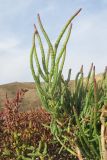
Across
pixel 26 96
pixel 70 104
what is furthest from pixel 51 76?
pixel 26 96

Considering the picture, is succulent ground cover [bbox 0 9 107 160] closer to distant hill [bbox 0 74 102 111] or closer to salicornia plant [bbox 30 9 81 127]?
salicornia plant [bbox 30 9 81 127]

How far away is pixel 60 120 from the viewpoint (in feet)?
21.0

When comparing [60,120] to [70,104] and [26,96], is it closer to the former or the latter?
[70,104]

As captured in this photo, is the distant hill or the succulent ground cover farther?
the distant hill

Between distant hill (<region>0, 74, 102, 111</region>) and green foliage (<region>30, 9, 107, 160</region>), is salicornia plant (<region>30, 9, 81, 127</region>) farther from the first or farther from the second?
distant hill (<region>0, 74, 102, 111</region>)

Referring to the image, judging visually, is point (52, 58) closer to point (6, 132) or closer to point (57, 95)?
point (57, 95)

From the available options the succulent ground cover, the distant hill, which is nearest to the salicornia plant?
the succulent ground cover

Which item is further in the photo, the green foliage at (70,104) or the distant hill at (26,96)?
the distant hill at (26,96)

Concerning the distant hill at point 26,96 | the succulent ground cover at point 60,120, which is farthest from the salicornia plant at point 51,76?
the distant hill at point 26,96

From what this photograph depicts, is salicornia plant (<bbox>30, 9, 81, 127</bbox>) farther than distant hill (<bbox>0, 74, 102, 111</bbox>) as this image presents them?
No

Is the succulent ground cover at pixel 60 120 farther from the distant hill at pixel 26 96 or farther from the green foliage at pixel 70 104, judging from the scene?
the distant hill at pixel 26 96

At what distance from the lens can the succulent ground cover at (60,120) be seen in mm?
6086

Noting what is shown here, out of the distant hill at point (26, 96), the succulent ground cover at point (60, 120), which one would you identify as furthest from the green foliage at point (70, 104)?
the distant hill at point (26, 96)

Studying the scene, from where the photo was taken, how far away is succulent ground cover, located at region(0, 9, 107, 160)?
6086 millimetres
